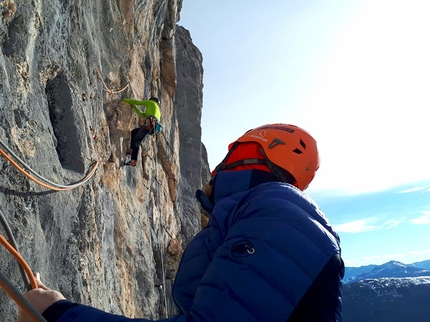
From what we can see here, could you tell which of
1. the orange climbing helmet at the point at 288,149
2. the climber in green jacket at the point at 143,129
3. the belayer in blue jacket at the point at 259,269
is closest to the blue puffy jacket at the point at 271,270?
the belayer in blue jacket at the point at 259,269

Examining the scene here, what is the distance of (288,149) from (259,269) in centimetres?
105

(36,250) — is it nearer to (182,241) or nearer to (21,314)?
(21,314)

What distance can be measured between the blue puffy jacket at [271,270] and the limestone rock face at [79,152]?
1.75m

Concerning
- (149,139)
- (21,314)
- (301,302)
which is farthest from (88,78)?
(149,139)

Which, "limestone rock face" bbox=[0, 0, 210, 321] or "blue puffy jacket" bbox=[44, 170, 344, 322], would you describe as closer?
"blue puffy jacket" bbox=[44, 170, 344, 322]

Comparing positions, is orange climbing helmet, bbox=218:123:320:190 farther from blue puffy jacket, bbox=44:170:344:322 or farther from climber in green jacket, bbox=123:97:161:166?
climber in green jacket, bbox=123:97:161:166

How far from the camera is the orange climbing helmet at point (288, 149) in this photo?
7.39ft

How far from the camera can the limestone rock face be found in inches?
121

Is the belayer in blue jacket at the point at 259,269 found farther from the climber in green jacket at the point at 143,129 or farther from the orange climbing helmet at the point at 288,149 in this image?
the climber in green jacket at the point at 143,129

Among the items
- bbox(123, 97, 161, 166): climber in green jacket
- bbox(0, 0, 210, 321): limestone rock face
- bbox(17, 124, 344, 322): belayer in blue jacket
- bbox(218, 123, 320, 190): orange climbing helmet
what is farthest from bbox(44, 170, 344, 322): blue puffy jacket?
bbox(123, 97, 161, 166): climber in green jacket

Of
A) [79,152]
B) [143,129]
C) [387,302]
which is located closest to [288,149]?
[79,152]

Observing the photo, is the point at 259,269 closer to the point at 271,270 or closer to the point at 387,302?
the point at 271,270

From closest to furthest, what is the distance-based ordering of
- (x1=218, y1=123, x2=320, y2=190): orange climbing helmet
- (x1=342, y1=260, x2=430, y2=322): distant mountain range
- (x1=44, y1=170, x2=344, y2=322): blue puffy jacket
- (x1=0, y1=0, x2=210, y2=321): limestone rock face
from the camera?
(x1=44, y1=170, x2=344, y2=322): blue puffy jacket
(x1=218, y1=123, x2=320, y2=190): orange climbing helmet
(x1=0, y1=0, x2=210, y2=321): limestone rock face
(x1=342, y1=260, x2=430, y2=322): distant mountain range

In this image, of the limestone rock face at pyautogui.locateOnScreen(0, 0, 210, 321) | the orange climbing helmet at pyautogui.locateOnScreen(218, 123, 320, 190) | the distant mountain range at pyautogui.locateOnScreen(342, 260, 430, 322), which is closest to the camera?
the orange climbing helmet at pyautogui.locateOnScreen(218, 123, 320, 190)
